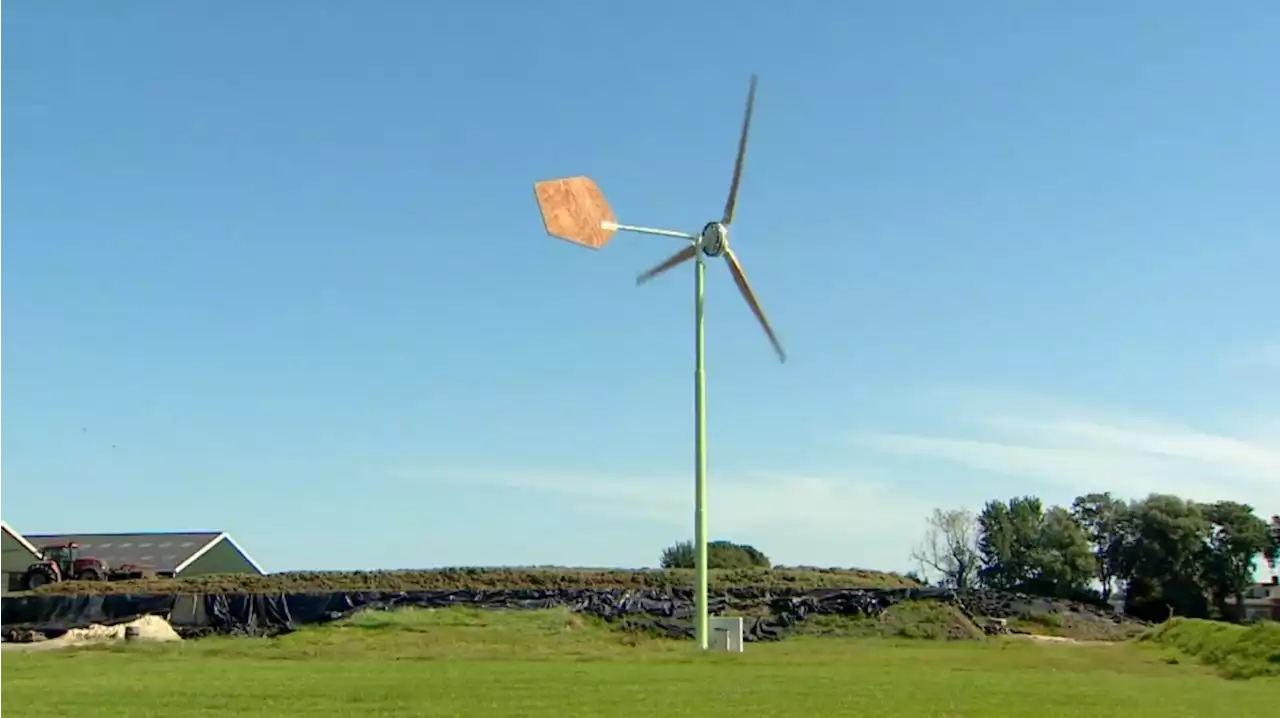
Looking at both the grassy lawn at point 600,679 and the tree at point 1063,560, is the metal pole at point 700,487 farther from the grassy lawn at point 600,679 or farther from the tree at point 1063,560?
the tree at point 1063,560

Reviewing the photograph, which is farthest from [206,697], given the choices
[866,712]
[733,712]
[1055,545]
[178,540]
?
[1055,545]

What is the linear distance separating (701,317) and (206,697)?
19.0 m

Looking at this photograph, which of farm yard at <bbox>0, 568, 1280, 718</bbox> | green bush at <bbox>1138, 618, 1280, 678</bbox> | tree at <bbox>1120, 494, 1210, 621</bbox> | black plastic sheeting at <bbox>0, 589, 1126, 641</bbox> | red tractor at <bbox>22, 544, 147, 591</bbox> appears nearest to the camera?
farm yard at <bbox>0, 568, 1280, 718</bbox>

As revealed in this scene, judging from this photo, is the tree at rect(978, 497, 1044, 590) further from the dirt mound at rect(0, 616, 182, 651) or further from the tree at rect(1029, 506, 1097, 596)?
the dirt mound at rect(0, 616, 182, 651)

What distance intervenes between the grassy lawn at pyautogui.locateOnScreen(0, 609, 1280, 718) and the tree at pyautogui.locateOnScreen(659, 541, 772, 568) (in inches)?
1491

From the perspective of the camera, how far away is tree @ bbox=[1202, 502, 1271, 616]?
78562 millimetres

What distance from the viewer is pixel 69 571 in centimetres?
6056

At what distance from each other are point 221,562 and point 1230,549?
6303cm

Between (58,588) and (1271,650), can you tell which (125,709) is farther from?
(58,588)

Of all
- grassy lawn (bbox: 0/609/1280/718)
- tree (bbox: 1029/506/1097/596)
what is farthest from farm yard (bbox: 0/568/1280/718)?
→ tree (bbox: 1029/506/1097/596)

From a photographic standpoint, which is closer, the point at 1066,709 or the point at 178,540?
the point at 1066,709

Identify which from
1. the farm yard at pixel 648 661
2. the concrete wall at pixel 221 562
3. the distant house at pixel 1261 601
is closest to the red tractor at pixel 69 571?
the farm yard at pixel 648 661

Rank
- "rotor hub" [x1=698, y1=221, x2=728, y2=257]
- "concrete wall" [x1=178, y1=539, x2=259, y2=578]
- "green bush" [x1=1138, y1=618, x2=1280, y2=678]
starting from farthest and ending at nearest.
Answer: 1. "concrete wall" [x1=178, y1=539, x2=259, y2=578]
2. "rotor hub" [x1=698, y1=221, x2=728, y2=257]
3. "green bush" [x1=1138, y1=618, x2=1280, y2=678]

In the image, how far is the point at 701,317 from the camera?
113ft
